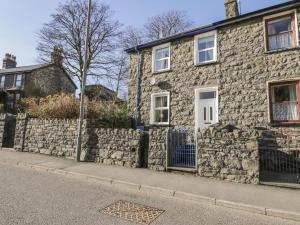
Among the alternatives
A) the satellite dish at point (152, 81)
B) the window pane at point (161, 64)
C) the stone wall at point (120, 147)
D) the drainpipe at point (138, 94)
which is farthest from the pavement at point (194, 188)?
the window pane at point (161, 64)

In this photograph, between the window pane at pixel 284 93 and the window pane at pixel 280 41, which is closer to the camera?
the window pane at pixel 284 93

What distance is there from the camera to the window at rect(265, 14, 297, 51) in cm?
1049

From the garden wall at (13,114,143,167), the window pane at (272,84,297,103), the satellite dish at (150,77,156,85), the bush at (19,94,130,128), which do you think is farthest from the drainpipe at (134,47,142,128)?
the window pane at (272,84,297,103)

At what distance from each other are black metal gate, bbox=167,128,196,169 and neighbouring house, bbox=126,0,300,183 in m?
0.04

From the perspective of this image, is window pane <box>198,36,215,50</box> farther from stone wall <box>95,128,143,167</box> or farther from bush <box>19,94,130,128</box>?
stone wall <box>95,128,143,167</box>

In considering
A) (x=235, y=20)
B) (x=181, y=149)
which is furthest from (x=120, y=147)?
(x=235, y=20)

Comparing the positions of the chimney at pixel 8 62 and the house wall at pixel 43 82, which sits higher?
the chimney at pixel 8 62

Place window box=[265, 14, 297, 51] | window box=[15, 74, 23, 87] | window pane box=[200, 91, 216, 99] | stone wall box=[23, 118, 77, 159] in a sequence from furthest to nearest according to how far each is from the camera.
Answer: window box=[15, 74, 23, 87] < window pane box=[200, 91, 216, 99] < stone wall box=[23, 118, 77, 159] < window box=[265, 14, 297, 51]

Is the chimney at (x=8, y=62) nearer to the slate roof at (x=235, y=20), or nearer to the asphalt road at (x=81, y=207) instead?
the slate roof at (x=235, y=20)

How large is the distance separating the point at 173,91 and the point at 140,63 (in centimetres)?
321

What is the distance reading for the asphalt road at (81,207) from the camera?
4.39 metres

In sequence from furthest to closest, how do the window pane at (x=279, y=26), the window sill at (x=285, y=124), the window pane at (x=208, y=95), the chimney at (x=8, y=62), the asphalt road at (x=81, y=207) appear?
the chimney at (x=8, y=62), the window pane at (x=208, y=95), the window pane at (x=279, y=26), the window sill at (x=285, y=124), the asphalt road at (x=81, y=207)

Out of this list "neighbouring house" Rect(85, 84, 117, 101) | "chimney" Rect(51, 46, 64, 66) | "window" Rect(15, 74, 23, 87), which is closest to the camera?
"neighbouring house" Rect(85, 84, 117, 101)

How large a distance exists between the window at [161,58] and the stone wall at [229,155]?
280 inches
